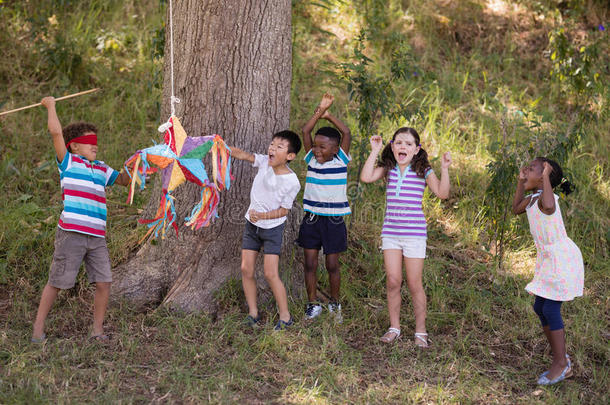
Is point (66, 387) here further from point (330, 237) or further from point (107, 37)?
point (107, 37)

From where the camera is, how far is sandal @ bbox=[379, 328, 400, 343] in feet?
14.8

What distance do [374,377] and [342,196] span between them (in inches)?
49.1

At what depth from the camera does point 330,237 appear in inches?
185

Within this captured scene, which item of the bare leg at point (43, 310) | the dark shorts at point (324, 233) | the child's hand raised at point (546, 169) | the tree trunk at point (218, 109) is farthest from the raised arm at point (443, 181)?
the bare leg at point (43, 310)

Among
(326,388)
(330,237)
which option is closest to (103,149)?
(330,237)

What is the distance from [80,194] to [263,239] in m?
1.19

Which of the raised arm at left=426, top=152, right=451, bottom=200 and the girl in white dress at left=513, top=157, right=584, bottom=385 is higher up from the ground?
the raised arm at left=426, top=152, right=451, bottom=200

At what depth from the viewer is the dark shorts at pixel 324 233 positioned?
15.4 ft

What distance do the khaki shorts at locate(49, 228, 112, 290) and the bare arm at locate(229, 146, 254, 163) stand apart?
1.01m

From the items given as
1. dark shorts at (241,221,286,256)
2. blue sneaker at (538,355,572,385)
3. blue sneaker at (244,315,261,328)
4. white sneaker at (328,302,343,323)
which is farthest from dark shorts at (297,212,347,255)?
blue sneaker at (538,355,572,385)

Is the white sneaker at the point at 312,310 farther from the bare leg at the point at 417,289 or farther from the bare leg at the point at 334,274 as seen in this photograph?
the bare leg at the point at 417,289

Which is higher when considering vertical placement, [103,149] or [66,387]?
[103,149]

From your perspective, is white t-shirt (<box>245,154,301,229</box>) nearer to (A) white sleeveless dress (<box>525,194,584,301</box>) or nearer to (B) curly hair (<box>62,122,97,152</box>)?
(B) curly hair (<box>62,122,97,152</box>)

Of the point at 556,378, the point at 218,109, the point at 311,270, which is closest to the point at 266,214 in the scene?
the point at 311,270
